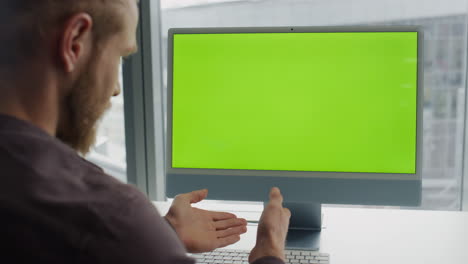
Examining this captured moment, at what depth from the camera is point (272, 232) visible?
0.98m

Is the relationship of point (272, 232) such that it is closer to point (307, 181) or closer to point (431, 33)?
point (307, 181)

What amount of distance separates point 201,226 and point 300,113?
1.16 ft

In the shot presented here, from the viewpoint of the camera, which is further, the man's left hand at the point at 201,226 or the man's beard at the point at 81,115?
the man's left hand at the point at 201,226

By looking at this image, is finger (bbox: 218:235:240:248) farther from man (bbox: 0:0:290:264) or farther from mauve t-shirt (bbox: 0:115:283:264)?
mauve t-shirt (bbox: 0:115:283:264)

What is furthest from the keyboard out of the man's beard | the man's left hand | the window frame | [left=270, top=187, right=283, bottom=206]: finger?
the window frame

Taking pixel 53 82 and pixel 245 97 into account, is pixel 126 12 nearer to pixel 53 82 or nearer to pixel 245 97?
pixel 53 82

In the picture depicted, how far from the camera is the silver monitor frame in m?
1.22

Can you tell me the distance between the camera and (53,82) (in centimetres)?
73

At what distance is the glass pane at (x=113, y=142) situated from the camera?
1884 mm

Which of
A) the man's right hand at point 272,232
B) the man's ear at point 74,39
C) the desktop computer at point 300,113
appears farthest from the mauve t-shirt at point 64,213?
the desktop computer at point 300,113

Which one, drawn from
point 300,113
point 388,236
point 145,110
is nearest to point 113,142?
point 145,110

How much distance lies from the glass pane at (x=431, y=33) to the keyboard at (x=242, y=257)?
730 mm

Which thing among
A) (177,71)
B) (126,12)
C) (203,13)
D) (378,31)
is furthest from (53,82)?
(203,13)

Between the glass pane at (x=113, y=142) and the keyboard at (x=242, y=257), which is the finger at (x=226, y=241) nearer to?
the keyboard at (x=242, y=257)
